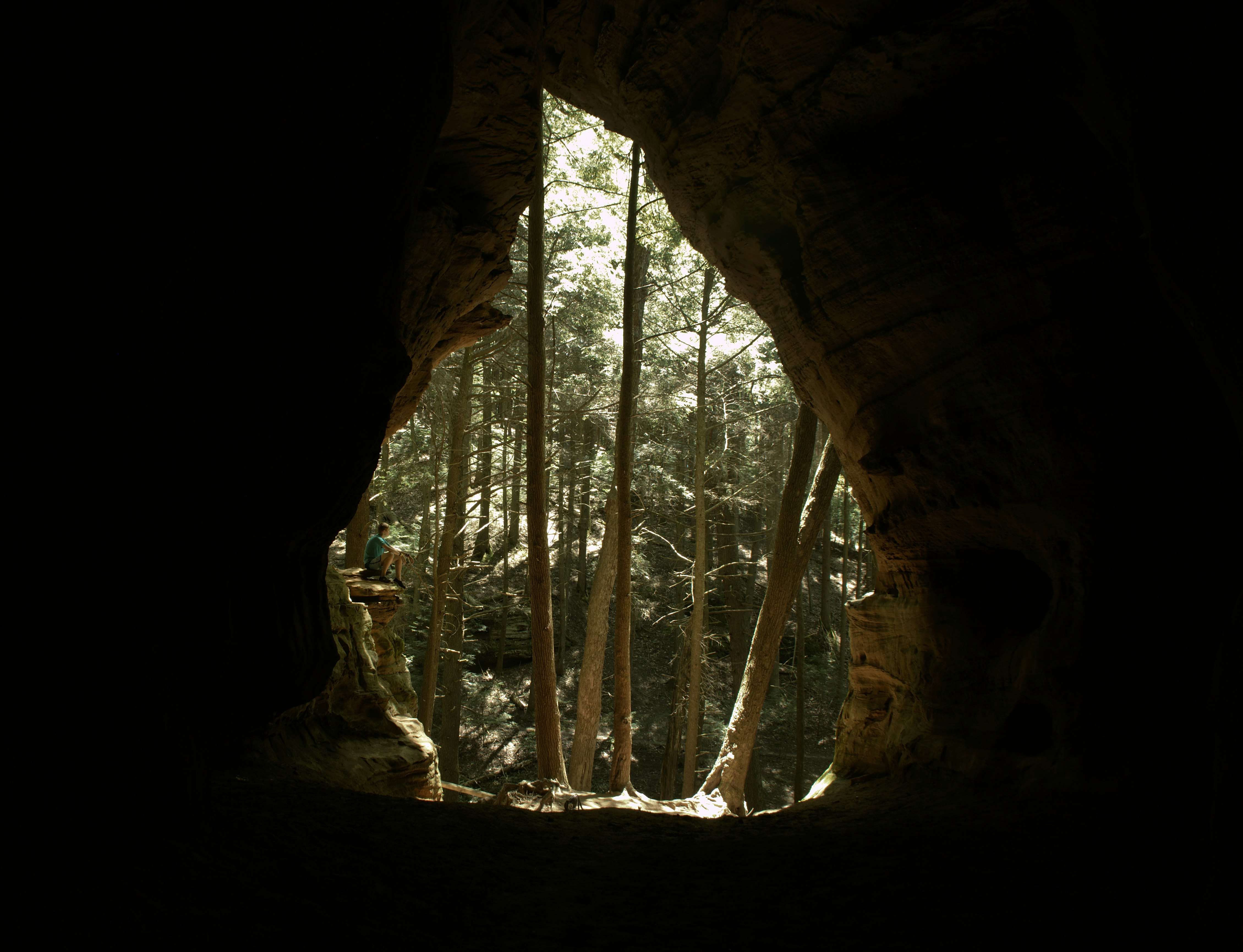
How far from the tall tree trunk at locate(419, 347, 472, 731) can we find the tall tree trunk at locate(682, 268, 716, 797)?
515 centimetres

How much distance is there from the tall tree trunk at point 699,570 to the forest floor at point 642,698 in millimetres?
2018

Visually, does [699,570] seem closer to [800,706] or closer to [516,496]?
[800,706]

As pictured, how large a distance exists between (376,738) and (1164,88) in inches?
363

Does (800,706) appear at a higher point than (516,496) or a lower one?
lower

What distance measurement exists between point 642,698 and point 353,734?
1564 centimetres

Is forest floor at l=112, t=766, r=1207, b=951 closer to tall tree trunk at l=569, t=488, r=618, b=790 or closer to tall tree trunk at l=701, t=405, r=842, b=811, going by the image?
tall tree trunk at l=701, t=405, r=842, b=811

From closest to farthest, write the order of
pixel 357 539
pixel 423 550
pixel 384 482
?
pixel 357 539, pixel 423 550, pixel 384 482

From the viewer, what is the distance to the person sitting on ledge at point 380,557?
11477mm

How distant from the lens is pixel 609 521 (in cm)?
1478

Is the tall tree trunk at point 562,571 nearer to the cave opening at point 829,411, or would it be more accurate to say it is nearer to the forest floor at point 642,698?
the forest floor at point 642,698

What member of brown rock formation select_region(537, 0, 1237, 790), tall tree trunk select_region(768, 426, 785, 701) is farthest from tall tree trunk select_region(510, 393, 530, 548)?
brown rock formation select_region(537, 0, 1237, 790)

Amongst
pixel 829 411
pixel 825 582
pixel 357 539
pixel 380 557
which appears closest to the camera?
pixel 829 411

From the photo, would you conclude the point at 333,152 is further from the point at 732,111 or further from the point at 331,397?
the point at 732,111

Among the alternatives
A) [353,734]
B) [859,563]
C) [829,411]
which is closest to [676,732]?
[859,563]
